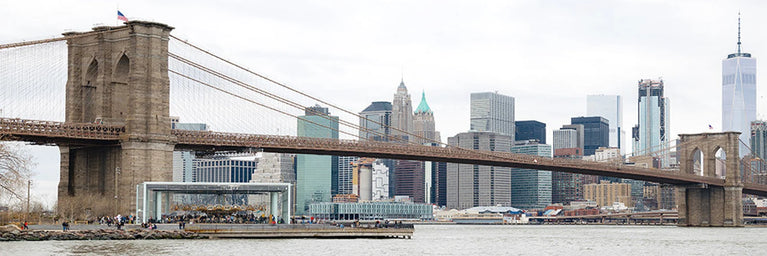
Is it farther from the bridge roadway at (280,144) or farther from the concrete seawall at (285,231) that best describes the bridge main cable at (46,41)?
the concrete seawall at (285,231)

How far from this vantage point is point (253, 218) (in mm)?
69312

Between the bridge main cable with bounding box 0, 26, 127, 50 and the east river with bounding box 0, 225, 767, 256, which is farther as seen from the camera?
the bridge main cable with bounding box 0, 26, 127, 50

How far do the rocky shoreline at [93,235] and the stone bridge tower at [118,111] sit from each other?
33.0ft

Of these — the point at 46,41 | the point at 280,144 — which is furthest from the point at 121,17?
the point at 280,144

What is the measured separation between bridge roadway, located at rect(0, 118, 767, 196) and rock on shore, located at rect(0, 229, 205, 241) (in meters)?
7.23

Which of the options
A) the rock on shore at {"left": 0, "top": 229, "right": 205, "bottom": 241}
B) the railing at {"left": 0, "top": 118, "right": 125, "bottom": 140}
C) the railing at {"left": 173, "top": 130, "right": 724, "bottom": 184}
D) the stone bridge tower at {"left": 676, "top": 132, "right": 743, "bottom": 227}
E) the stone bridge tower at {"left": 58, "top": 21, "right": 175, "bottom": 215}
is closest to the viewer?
the rock on shore at {"left": 0, "top": 229, "right": 205, "bottom": 241}

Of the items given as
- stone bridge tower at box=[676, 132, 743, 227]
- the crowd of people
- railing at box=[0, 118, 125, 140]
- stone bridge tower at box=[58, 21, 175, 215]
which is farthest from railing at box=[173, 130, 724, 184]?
stone bridge tower at box=[676, 132, 743, 227]

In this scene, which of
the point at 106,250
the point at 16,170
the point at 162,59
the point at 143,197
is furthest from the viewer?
the point at 162,59

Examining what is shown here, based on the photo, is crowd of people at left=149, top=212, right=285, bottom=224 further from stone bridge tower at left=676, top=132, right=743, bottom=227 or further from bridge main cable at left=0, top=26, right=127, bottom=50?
stone bridge tower at left=676, top=132, right=743, bottom=227

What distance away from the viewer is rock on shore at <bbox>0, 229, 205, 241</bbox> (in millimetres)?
59094

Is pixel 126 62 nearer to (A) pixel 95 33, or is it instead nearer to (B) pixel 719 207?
(A) pixel 95 33

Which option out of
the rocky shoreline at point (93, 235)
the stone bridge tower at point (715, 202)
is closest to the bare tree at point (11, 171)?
the rocky shoreline at point (93, 235)

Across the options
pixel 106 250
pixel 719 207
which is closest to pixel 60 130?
pixel 106 250

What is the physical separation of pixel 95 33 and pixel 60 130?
866 centimetres
